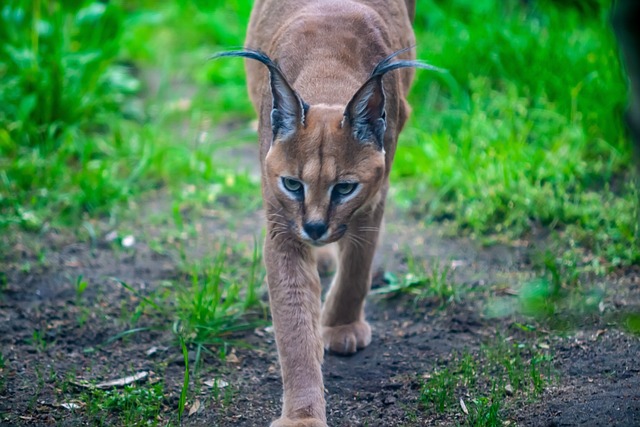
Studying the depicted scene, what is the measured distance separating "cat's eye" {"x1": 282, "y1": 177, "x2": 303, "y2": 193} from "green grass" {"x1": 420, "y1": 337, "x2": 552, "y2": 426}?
106 centimetres

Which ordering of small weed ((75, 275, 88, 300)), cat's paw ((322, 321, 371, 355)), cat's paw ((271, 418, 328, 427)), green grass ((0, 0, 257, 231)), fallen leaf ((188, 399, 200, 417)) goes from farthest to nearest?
green grass ((0, 0, 257, 231)) → small weed ((75, 275, 88, 300)) → cat's paw ((322, 321, 371, 355)) → fallen leaf ((188, 399, 200, 417)) → cat's paw ((271, 418, 328, 427))

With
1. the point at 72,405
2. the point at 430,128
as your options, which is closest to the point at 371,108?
the point at 72,405

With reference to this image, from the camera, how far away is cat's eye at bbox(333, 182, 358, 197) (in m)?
3.60

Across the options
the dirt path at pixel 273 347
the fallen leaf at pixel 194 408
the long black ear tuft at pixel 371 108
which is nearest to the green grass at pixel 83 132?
the dirt path at pixel 273 347

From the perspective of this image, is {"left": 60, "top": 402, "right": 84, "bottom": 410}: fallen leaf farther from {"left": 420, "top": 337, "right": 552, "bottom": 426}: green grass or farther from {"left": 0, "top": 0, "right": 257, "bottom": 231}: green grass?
{"left": 0, "top": 0, "right": 257, "bottom": 231}: green grass

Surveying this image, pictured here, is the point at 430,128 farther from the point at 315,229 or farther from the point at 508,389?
the point at 315,229

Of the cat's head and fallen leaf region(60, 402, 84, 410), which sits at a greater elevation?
the cat's head

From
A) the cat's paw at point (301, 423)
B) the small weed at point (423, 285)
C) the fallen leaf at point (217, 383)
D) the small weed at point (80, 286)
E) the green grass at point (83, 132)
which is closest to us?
the cat's paw at point (301, 423)

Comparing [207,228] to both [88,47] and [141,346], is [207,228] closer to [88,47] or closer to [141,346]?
[141,346]

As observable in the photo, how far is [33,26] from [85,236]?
1949 millimetres

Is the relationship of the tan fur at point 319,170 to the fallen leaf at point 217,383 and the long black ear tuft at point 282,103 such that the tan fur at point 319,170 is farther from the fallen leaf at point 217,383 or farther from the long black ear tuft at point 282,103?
the fallen leaf at point 217,383

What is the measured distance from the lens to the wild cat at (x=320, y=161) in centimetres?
357

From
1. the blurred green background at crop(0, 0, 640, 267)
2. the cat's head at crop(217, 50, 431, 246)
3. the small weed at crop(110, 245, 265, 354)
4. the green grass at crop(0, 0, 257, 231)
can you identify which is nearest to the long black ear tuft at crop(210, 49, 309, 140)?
the cat's head at crop(217, 50, 431, 246)

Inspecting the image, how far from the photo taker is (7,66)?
6668mm
